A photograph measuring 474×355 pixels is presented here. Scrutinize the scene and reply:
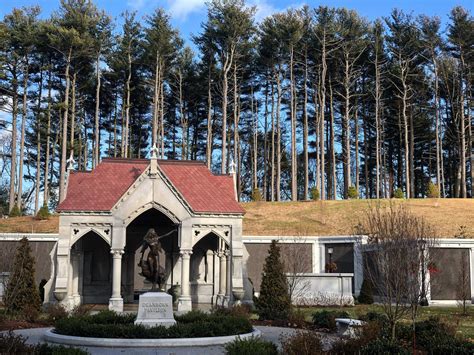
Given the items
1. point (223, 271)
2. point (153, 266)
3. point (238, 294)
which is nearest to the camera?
point (153, 266)

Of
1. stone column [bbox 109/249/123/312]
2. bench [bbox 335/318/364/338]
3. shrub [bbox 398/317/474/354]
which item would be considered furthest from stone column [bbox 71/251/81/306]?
shrub [bbox 398/317/474/354]

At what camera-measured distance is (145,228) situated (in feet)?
108

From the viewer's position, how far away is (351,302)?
104 feet

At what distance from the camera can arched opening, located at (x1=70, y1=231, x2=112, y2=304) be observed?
31672 mm

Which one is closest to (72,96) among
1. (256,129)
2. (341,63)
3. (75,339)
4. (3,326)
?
(256,129)

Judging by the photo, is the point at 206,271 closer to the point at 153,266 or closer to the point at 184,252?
the point at 184,252

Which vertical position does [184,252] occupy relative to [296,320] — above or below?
above

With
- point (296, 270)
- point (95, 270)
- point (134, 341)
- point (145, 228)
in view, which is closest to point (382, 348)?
point (134, 341)

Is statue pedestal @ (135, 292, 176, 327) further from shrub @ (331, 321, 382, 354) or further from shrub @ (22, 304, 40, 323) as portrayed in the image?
shrub @ (22, 304, 40, 323)

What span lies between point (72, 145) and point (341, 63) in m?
28.4

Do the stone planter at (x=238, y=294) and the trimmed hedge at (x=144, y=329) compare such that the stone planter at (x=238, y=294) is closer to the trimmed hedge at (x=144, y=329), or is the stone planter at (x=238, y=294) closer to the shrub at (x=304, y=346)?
the trimmed hedge at (x=144, y=329)

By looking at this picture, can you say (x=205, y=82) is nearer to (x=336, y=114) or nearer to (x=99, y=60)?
(x=99, y=60)

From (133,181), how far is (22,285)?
7675mm

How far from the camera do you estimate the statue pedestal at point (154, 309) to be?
1775cm
